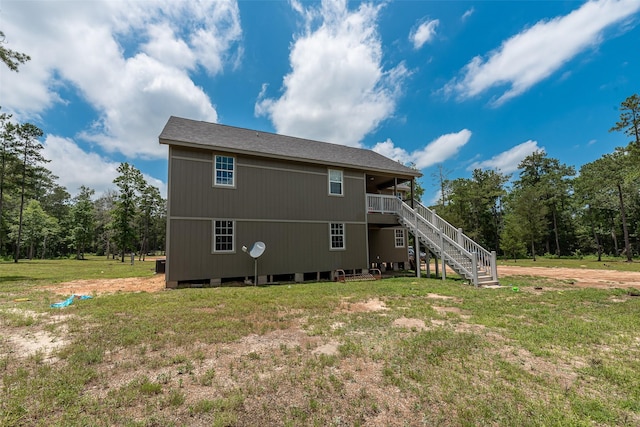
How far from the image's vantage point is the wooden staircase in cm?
1114

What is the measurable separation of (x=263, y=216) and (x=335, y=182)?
4144mm

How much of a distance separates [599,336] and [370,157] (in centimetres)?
1350

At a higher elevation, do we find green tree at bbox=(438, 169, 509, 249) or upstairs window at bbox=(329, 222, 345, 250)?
green tree at bbox=(438, 169, 509, 249)

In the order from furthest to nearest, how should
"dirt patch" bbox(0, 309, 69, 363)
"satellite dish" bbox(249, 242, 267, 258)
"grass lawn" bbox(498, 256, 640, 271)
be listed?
"grass lawn" bbox(498, 256, 640, 271)
"satellite dish" bbox(249, 242, 267, 258)
"dirt patch" bbox(0, 309, 69, 363)

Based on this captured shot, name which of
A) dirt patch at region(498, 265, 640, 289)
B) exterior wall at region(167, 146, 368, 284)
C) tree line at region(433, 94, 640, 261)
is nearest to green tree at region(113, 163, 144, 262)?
exterior wall at region(167, 146, 368, 284)

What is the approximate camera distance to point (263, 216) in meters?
12.2

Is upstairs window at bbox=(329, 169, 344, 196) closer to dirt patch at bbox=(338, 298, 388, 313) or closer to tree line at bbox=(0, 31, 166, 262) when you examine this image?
dirt patch at bbox=(338, 298, 388, 313)

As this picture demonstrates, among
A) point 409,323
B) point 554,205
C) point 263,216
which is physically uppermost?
point 554,205

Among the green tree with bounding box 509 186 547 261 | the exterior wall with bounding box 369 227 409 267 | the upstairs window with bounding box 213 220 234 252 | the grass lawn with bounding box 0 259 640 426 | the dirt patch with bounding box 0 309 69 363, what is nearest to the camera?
the grass lawn with bounding box 0 259 640 426

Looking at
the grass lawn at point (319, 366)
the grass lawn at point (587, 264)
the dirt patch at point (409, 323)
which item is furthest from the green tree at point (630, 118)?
the dirt patch at point (409, 323)

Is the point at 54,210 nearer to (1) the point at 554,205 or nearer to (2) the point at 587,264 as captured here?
(2) the point at 587,264

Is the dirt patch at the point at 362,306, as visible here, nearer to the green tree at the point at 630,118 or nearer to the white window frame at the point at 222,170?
the white window frame at the point at 222,170

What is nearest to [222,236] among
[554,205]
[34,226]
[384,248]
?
[384,248]

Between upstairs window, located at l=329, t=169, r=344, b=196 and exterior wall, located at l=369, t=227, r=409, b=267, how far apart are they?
4836 millimetres
